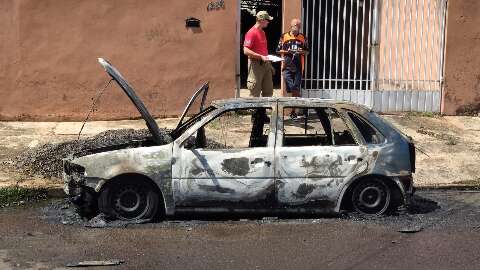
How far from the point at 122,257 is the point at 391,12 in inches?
344

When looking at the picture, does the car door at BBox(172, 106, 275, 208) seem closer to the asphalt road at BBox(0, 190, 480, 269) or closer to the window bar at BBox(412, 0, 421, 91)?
the asphalt road at BBox(0, 190, 480, 269)

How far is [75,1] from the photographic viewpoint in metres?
12.5

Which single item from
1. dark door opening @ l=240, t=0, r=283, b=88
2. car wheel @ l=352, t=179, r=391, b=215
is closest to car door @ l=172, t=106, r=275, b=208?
car wheel @ l=352, t=179, r=391, b=215

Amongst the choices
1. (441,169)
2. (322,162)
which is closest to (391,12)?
(441,169)

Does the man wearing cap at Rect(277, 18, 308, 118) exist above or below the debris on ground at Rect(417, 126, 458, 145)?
above

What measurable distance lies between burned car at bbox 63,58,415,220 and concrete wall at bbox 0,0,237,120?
5.32m

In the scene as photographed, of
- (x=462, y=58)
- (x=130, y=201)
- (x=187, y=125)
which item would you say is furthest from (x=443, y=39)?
(x=130, y=201)

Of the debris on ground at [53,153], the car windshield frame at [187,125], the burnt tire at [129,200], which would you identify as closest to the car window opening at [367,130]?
the car windshield frame at [187,125]

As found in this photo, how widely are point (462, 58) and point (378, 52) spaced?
1.59 meters

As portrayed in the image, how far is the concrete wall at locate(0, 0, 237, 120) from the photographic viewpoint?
12.5m

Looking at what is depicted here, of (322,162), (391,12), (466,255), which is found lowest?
(466,255)

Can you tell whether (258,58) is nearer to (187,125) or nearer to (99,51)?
(99,51)

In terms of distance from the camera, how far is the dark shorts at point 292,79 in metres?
12.4

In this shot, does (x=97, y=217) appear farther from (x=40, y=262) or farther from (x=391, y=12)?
(x=391, y=12)
